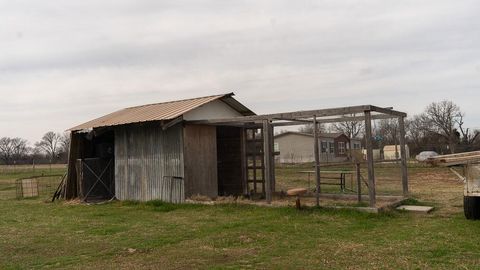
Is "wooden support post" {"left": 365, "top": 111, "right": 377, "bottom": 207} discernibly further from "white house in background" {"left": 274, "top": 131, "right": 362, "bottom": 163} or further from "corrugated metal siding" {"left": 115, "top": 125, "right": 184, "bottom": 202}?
"white house in background" {"left": 274, "top": 131, "right": 362, "bottom": 163}

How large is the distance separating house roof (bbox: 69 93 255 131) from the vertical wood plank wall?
0.68 metres

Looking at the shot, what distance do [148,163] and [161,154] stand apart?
69cm

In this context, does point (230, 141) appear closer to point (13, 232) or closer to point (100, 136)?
point (100, 136)

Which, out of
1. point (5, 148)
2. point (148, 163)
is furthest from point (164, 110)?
point (5, 148)

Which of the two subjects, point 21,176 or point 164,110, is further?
point 21,176

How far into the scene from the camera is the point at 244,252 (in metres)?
7.16

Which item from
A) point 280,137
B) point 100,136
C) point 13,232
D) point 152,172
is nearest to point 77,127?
point 100,136

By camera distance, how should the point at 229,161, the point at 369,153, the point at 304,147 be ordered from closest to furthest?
the point at 369,153, the point at 229,161, the point at 304,147

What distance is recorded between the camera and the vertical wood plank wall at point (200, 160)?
1343 cm

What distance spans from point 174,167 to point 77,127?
510cm

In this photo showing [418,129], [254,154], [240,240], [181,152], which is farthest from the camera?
[418,129]

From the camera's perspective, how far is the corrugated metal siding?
44.2 ft

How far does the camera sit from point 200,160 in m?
13.8

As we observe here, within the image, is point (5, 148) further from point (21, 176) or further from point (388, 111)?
point (388, 111)
